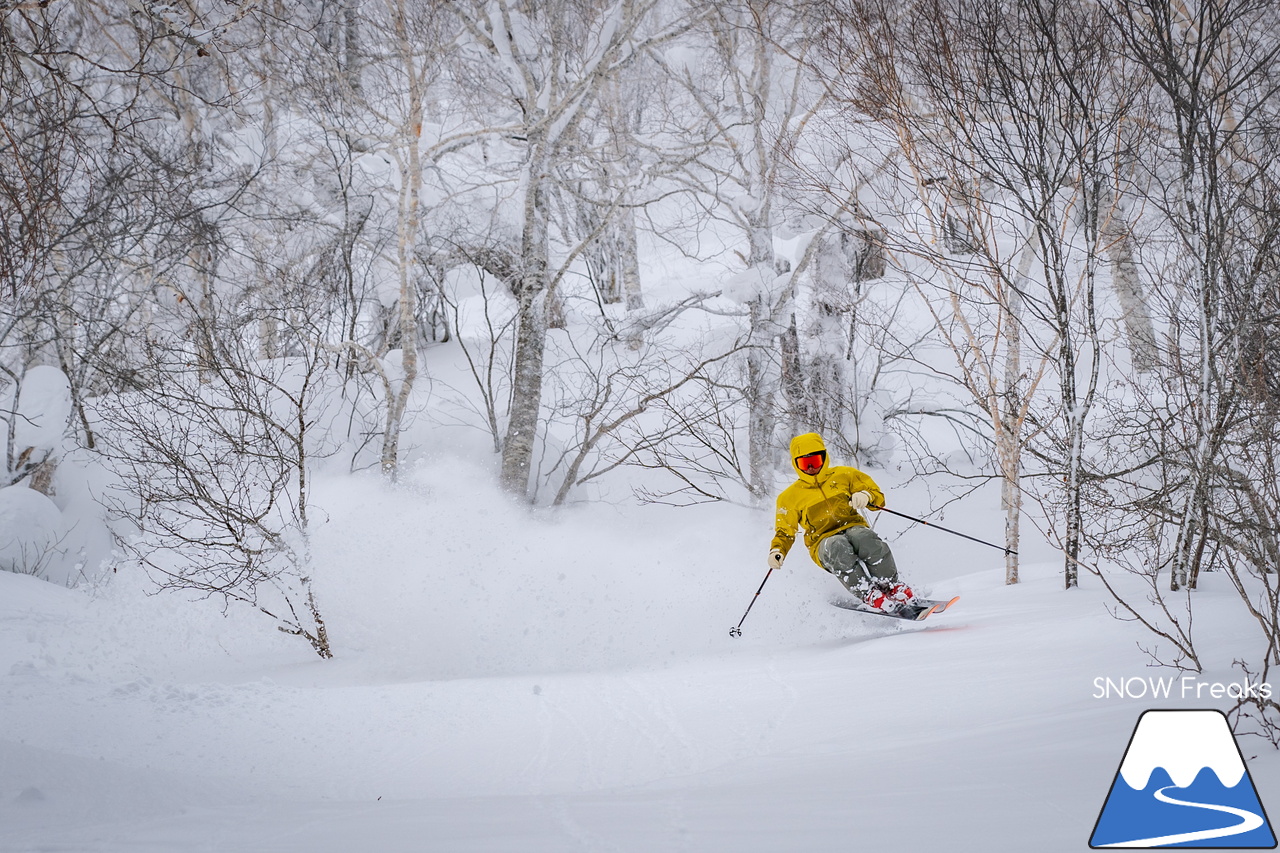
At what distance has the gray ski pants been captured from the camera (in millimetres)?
6160

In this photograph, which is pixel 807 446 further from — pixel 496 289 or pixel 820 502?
pixel 496 289

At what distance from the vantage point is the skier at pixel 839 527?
6129 mm

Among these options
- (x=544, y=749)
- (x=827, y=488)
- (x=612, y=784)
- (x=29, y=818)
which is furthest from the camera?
(x=827, y=488)

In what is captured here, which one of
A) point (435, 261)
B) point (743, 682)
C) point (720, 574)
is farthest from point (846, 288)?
point (743, 682)

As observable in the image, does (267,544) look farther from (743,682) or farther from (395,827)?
(395,827)

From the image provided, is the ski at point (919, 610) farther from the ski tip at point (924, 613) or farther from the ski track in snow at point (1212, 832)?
the ski track in snow at point (1212, 832)

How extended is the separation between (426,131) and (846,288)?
6781 millimetres

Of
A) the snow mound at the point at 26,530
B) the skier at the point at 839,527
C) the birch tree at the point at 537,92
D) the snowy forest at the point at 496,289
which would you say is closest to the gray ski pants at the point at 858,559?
the skier at the point at 839,527

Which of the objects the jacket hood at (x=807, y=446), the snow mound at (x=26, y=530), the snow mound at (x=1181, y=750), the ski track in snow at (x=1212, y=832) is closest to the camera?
the ski track in snow at (x=1212, y=832)

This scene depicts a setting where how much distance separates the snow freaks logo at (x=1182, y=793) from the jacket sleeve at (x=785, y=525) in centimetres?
400

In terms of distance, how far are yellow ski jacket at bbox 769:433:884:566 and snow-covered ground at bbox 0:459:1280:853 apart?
34.9 inches

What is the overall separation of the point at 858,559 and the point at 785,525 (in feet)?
2.18

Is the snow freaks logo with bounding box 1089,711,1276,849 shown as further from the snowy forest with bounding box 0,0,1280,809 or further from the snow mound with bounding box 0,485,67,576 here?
the snow mound with bounding box 0,485,67,576

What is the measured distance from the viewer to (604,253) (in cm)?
1738
